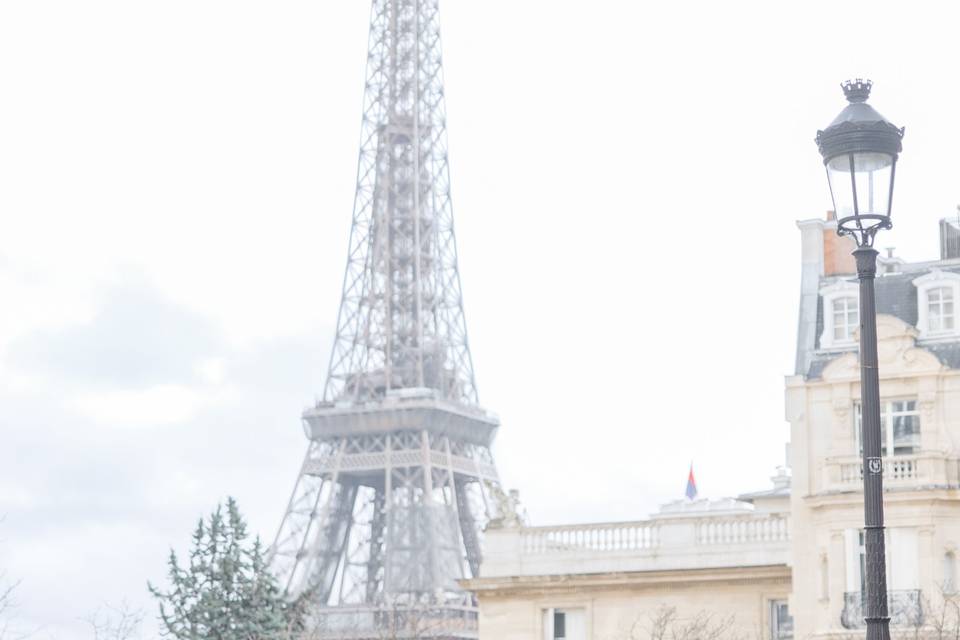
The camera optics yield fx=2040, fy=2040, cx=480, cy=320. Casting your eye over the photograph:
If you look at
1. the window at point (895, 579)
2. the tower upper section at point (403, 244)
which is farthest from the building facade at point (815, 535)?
the tower upper section at point (403, 244)

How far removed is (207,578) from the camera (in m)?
48.8

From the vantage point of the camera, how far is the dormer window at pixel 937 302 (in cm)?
4481

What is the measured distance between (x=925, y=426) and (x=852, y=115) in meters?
28.7

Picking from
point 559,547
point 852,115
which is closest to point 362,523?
point 559,547

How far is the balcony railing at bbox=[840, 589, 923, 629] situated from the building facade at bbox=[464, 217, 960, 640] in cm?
3

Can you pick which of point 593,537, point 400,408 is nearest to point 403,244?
point 400,408

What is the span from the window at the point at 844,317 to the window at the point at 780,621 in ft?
23.0

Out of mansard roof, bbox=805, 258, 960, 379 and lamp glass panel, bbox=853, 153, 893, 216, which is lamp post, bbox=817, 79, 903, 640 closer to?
lamp glass panel, bbox=853, 153, 893, 216

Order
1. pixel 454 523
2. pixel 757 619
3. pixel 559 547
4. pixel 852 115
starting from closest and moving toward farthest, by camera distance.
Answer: pixel 852 115
pixel 757 619
pixel 559 547
pixel 454 523

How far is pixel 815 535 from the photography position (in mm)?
44969

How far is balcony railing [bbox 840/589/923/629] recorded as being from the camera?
42.5 meters

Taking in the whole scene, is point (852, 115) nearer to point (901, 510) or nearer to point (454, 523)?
point (901, 510)

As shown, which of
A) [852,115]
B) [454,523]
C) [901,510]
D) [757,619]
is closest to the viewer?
[852,115]

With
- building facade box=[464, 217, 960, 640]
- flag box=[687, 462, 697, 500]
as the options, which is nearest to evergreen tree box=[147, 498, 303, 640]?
building facade box=[464, 217, 960, 640]
